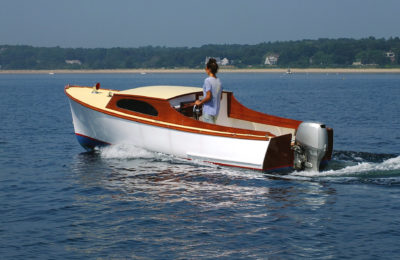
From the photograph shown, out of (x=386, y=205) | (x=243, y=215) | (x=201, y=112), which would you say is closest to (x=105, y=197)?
(x=243, y=215)

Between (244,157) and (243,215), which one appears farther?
(244,157)

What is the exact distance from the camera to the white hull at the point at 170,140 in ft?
48.0

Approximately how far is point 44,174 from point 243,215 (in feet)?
22.4

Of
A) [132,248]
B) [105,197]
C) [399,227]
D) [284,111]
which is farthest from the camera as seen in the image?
[284,111]

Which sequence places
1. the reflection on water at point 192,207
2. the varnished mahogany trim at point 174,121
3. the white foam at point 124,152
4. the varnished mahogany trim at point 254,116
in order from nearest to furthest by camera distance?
the reflection on water at point 192,207 < the varnished mahogany trim at point 174,121 < the varnished mahogany trim at point 254,116 < the white foam at point 124,152

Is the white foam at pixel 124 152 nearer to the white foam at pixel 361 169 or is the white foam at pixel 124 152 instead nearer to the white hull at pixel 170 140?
the white hull at pixel 170 140

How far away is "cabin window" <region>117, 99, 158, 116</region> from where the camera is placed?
16.2 m

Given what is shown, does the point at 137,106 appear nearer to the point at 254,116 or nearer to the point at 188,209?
the point at 254,116

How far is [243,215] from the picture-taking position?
38.0 feet

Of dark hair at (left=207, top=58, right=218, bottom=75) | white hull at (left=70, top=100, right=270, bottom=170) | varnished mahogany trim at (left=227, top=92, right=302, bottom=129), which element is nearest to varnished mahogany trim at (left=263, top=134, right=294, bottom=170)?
white hull at (left=70, top=100, right=270, bottom=170)

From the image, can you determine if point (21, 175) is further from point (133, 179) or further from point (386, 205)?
point (386, 205)

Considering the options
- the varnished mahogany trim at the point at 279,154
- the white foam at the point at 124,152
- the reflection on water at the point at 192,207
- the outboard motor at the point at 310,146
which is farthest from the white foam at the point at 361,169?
the white foam at the point at 124,152

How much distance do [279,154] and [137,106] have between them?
4.54m

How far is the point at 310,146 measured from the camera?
14.4 m
